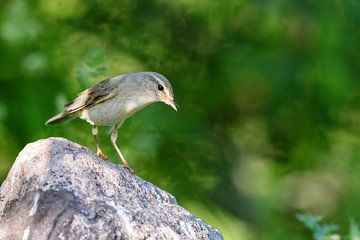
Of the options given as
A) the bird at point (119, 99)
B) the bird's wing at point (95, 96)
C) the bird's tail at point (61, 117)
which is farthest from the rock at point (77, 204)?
the bird's tail at point (61, 117)

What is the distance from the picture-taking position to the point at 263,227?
27.5ft

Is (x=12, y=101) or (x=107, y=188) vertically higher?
(x=12, y=101)

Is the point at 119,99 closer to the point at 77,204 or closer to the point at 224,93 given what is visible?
the point at 77,204

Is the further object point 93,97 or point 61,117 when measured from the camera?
point 61,117

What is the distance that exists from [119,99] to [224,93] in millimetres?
2602

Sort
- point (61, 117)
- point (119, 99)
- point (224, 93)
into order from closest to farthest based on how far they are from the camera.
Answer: point (119, 99)
point (61, 117)
point (224, 93)

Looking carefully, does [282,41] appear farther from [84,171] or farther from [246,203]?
[84,171]

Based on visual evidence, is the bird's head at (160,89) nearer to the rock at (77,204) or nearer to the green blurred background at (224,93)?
the green blurred background at (224,93)

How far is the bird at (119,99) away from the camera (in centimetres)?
577

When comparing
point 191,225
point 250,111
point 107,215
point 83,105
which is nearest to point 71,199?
point 107,215

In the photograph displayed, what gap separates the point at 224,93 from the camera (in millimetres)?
8289

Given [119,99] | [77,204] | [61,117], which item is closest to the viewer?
[77,204]

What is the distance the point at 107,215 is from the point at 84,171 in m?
0.32

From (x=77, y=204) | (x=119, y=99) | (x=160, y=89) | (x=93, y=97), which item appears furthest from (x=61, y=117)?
(x=77, y=204)
